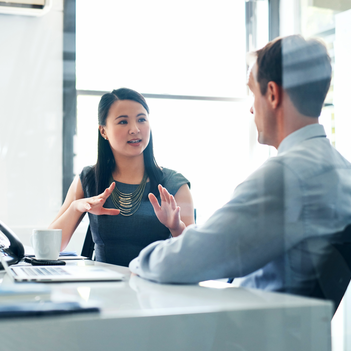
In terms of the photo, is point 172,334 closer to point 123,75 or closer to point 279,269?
point 279,269

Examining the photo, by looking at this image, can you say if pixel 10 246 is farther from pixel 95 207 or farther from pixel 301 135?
pixel 301 135

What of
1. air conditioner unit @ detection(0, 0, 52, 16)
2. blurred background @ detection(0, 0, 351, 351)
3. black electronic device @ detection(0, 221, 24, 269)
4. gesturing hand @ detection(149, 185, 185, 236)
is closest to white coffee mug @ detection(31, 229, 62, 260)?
black electronic device @ detection(0, 221, 24, 269)

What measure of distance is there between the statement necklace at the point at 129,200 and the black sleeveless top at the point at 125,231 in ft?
0.04

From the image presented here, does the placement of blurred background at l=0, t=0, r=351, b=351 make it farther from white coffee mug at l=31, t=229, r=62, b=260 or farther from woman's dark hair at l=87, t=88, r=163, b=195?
white coffee mug at l=31, t=229, r=62, b=260

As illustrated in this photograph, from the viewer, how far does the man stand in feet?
2.01

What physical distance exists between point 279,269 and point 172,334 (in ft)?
0.88

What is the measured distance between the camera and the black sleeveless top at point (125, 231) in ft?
4.48

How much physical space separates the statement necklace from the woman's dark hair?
0.15ft

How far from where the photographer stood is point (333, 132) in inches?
29.8

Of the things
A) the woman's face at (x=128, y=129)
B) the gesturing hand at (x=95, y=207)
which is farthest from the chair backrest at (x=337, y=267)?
the woman's face at (x=128, y=129)

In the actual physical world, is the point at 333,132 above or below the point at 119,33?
below

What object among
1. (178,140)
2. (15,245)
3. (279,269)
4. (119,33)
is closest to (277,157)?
(279,269)

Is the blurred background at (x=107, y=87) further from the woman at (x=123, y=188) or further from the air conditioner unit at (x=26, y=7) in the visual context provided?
the woman at (x=123, y=188)

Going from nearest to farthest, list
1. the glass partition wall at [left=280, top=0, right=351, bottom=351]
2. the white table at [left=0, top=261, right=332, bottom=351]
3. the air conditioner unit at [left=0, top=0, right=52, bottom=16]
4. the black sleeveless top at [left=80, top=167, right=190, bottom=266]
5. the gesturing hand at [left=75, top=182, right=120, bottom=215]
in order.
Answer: the white table at [left=0, top=261, right=332, bottom=351] → the glass partition wall at [left=280, top=0, right=351, bottom=351] → the gesturing hand at [left=75, top=182, right=120, bottom=215] → the black sleeveless top at [left=80, top=167, right=190, bottom=266] → the air conditioner unit at [left=0, top=0, right=52, bottom=16]
